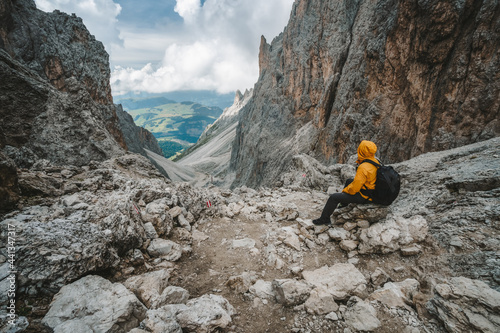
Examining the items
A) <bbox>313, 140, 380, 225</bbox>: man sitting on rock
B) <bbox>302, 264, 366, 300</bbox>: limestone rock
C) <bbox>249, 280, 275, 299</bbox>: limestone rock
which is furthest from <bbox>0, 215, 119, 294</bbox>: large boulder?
<bbox>313, 140, 380, 225</bbox>: man sitting on rock

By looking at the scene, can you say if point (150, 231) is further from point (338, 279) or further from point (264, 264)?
point (338, 279)

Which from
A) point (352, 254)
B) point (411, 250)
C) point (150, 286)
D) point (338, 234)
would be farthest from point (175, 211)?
point (411, 250)

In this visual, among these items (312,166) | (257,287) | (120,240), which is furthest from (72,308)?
(312,166)

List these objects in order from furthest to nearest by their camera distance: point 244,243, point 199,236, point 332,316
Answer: point 199,236 → point 244,243 → point 332,316

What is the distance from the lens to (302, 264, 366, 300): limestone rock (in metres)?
4.70

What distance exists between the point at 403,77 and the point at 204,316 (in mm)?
25064

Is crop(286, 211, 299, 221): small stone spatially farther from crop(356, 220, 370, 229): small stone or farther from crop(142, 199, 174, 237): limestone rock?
crop(142, 199, 174, 237): limestone rock

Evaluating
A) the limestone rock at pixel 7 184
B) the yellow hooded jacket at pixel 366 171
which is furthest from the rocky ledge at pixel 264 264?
the yellow hooded jacket at pixel 366 171

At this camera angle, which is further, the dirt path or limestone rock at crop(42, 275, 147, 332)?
the dirt path

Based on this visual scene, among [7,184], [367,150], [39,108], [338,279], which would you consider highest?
[39,108]

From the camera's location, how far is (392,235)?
230 inches

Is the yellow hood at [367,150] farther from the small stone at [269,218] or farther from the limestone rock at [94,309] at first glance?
the limestone rock at [94,309]

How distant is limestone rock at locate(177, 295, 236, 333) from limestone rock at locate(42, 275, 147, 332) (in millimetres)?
837

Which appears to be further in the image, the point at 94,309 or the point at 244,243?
the point at 244,243
